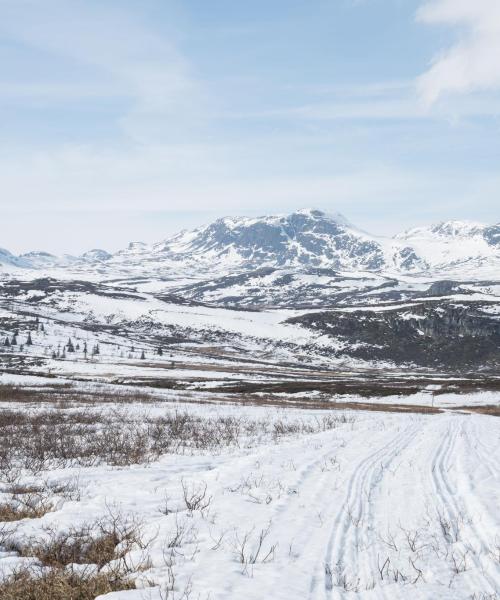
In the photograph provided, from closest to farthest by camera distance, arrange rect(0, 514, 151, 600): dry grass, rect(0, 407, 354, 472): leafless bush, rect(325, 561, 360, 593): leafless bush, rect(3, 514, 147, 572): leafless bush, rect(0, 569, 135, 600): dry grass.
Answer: rect(0, 569, 135, 600): dry grass → rect(0, 514, 151, 600): dry grass → rect(325, 561, 360, 593): leafless bush → rect(3, 514, 147, 572): leafless bush → rect(0, 407, 354, 472): leafless bush

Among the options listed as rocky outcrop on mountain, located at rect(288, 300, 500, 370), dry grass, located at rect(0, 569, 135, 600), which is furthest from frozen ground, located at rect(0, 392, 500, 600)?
rocky outcrop on mountain, located at rect(288, 300, 500, 370)

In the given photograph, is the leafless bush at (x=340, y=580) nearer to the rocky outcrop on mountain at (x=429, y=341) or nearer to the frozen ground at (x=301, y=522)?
the frozen ground at (x=301, y=522)

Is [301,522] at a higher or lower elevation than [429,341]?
higher

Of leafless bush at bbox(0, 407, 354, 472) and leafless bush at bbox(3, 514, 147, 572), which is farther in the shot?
leafless bush at bbox(0, 407, 354, 472)

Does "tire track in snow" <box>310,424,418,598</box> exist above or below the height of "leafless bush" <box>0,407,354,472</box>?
above

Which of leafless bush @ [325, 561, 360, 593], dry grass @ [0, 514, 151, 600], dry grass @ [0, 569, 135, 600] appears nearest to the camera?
dry grass @ [0, 569, 135, 600]

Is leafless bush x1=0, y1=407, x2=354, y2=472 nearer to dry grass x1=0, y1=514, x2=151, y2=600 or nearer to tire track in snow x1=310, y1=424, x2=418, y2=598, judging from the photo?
dry grass x1=0, y1=514, x2=151, y2=600

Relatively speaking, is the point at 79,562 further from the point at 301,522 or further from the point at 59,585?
the point at 301,522

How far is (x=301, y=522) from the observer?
7.93 meters

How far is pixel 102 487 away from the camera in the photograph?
10.1m

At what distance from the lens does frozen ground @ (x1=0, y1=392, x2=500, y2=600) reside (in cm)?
562

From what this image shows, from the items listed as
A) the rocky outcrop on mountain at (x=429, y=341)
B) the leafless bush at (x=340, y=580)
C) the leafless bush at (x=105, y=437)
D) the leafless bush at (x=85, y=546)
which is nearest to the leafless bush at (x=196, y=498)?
the leafless bush at (x=85, y=546)

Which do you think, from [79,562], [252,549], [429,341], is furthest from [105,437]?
[429,341]

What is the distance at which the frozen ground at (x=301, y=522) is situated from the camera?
5621 mm
